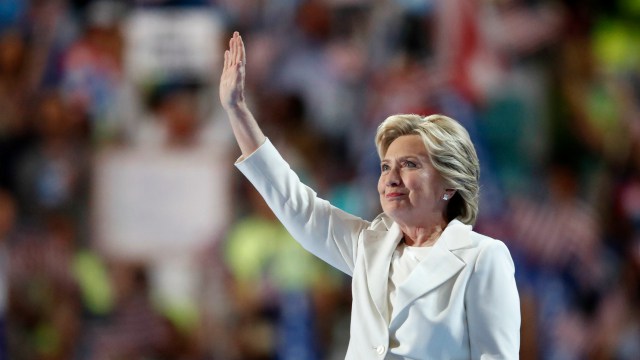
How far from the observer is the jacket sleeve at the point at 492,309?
2443 millimetres

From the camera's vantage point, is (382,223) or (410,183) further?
(382,223)

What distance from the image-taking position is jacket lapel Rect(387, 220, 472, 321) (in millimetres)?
2496

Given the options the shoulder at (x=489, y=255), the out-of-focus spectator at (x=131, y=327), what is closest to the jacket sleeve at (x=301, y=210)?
the shoulder at (x=489, y=255)

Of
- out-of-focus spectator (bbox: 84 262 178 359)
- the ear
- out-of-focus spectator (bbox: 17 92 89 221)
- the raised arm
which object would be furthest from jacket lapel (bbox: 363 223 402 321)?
out-of-focus spectator (bbox: 17 92 89 221)

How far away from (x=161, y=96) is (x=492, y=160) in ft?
7.68

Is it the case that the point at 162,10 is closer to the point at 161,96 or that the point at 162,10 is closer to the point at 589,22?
the point at 161,96

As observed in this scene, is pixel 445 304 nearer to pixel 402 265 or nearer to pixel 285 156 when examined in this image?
pixel 402 265

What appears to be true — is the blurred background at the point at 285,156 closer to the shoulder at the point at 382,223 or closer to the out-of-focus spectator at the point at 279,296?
the out-of-focus spectator at the point at 279,296

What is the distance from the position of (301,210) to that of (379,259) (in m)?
0.27

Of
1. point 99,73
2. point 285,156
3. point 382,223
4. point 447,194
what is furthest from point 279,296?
point 447,194

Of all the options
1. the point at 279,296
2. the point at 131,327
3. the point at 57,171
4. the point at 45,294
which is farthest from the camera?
the point at 57,171

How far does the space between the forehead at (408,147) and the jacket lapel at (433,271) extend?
0.79 ft

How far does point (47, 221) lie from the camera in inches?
277

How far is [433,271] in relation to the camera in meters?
2.52
